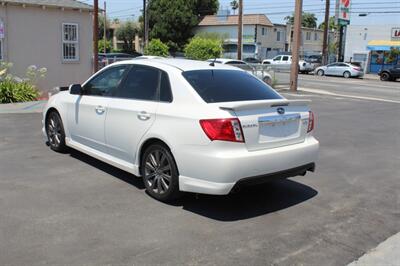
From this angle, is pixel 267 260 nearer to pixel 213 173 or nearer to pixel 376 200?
pixel 213 173

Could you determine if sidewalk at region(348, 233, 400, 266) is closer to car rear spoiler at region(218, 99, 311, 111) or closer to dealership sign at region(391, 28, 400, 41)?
car rear spoiler at region(218, 99, 311, 111)

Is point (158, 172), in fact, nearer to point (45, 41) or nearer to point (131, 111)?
point (131, 111)

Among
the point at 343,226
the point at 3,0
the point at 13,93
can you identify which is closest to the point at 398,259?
the point at 343,226

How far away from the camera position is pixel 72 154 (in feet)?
24.5

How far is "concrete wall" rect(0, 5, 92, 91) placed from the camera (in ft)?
57.5

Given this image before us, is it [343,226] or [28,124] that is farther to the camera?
[28,124]

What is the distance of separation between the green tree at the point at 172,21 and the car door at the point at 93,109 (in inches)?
2256

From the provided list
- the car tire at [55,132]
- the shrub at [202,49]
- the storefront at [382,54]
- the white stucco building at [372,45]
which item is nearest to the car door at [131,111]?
the car tire at [55,132]

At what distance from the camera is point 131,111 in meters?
5.68

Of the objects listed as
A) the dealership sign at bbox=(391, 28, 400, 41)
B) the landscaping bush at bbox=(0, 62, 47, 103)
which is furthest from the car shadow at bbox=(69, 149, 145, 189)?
the dealership sign at bbox=(391, 28, 400, 41)

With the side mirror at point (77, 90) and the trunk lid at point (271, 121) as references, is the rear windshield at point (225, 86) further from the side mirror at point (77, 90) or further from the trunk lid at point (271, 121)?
the side mirror at point (77, 90)

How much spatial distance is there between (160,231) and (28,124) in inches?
266

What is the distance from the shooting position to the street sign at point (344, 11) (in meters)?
48.2

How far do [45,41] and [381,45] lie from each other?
3849 cm
